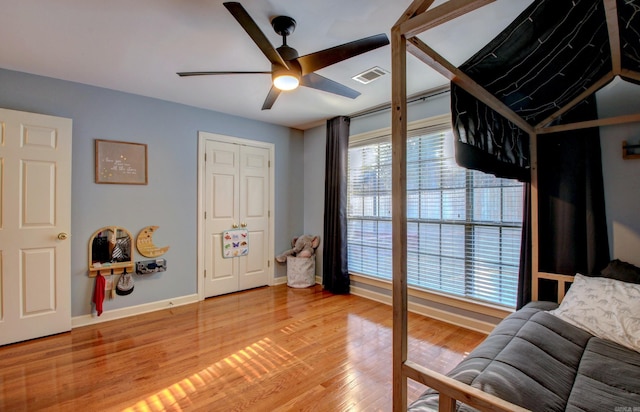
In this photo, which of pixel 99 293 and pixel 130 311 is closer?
pixel 99 293

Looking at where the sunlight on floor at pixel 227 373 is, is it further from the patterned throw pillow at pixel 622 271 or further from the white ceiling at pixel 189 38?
the white ceiling at pixel 189 38

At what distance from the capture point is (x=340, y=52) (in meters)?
1.97

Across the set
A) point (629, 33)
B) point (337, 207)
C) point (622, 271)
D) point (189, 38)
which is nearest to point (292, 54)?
point (189, 38)

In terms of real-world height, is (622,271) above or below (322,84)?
below

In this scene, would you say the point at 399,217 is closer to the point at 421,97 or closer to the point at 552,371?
the point at 552,371

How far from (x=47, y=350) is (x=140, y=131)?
233cm

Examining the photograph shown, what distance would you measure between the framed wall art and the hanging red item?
1058mm

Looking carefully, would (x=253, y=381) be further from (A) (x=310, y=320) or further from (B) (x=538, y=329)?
(B) (x=538, y=329)

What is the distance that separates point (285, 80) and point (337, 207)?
2.26 meters

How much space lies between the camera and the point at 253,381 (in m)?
2.08

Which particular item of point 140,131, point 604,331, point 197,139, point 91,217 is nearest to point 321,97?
point 197,139

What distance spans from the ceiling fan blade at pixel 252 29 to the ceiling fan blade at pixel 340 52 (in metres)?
0.17

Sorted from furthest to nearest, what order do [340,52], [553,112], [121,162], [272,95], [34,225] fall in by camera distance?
[121,162] → [34,225] → [272,95] → [553,112] → [340,52]

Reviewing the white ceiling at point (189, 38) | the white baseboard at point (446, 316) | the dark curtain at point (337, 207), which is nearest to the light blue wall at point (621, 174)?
the white ceiling at point (189, 38)
